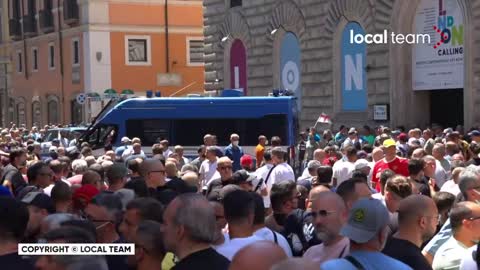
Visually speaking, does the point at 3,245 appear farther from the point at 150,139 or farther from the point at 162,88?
the point at 162,88

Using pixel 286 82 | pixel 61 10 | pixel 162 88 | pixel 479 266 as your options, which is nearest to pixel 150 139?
pixel 286 82

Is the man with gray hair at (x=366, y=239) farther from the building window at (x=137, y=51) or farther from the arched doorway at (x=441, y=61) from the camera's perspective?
the building window at (x=137, y=51)

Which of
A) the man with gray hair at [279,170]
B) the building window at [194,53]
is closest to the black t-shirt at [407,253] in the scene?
the man with gray hair at [279,170]

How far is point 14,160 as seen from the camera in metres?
12.3

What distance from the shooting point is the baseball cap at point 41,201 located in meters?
7.09

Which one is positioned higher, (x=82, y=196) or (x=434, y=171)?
(x=82, y=196)

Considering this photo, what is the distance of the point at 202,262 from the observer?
4586 millimetres

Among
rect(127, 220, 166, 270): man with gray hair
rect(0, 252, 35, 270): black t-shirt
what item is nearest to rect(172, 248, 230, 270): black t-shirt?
rect(127, 220, 166, 270): man with gray hair

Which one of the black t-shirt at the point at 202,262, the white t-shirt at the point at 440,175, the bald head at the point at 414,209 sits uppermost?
the bald head at the point at 414,209

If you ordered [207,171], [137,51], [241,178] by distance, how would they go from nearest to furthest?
[241,178] → [207,171] → [137,51]

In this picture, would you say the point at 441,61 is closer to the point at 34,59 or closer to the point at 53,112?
the point at 53,112

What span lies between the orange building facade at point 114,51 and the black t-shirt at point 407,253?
38889 millimetres

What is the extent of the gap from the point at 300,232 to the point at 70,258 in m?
3.41

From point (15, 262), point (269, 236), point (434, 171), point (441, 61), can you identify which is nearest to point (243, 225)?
point (269, 236)
